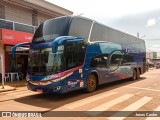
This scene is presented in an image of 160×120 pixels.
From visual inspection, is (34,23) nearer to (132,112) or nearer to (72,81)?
(72,81)

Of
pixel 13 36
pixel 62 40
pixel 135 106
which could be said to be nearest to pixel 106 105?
pixel 135 106

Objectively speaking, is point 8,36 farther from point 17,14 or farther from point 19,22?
point 17,14

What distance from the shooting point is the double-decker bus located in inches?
365

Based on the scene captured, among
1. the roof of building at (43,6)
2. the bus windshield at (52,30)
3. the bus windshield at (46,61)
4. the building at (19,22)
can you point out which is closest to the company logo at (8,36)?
the building at (19,22)

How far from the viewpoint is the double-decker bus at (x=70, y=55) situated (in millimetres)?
9281

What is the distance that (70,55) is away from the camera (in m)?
9.78

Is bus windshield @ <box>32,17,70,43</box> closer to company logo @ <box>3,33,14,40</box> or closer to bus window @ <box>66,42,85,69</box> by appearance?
bus window @ <box>66,42,85,69</box>

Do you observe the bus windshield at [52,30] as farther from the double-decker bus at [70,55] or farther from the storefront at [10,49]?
A: the storefront at [10,49]

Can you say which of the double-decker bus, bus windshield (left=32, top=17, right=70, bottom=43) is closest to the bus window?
the double-decker bus

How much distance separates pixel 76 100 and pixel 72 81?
36.2 inches

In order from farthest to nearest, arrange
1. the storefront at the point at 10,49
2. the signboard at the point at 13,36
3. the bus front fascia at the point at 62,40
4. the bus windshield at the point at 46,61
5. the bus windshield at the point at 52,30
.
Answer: the storefront at the point at 10,49, the signboard at the point at 13,36, the bus windshield at the point at 52,30, the bus windshield at the point at 46,61, the bus front fascia at the point at 62,40

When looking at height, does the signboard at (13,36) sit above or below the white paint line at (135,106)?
above

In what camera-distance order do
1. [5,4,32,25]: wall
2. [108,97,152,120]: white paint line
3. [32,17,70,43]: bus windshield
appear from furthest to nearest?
1. [5,4,32,25]: wall
2. [32,17,70,43]: bus windshield
3. [108,97,152,120]: white paint line

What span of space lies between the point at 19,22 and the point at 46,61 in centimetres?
1278
